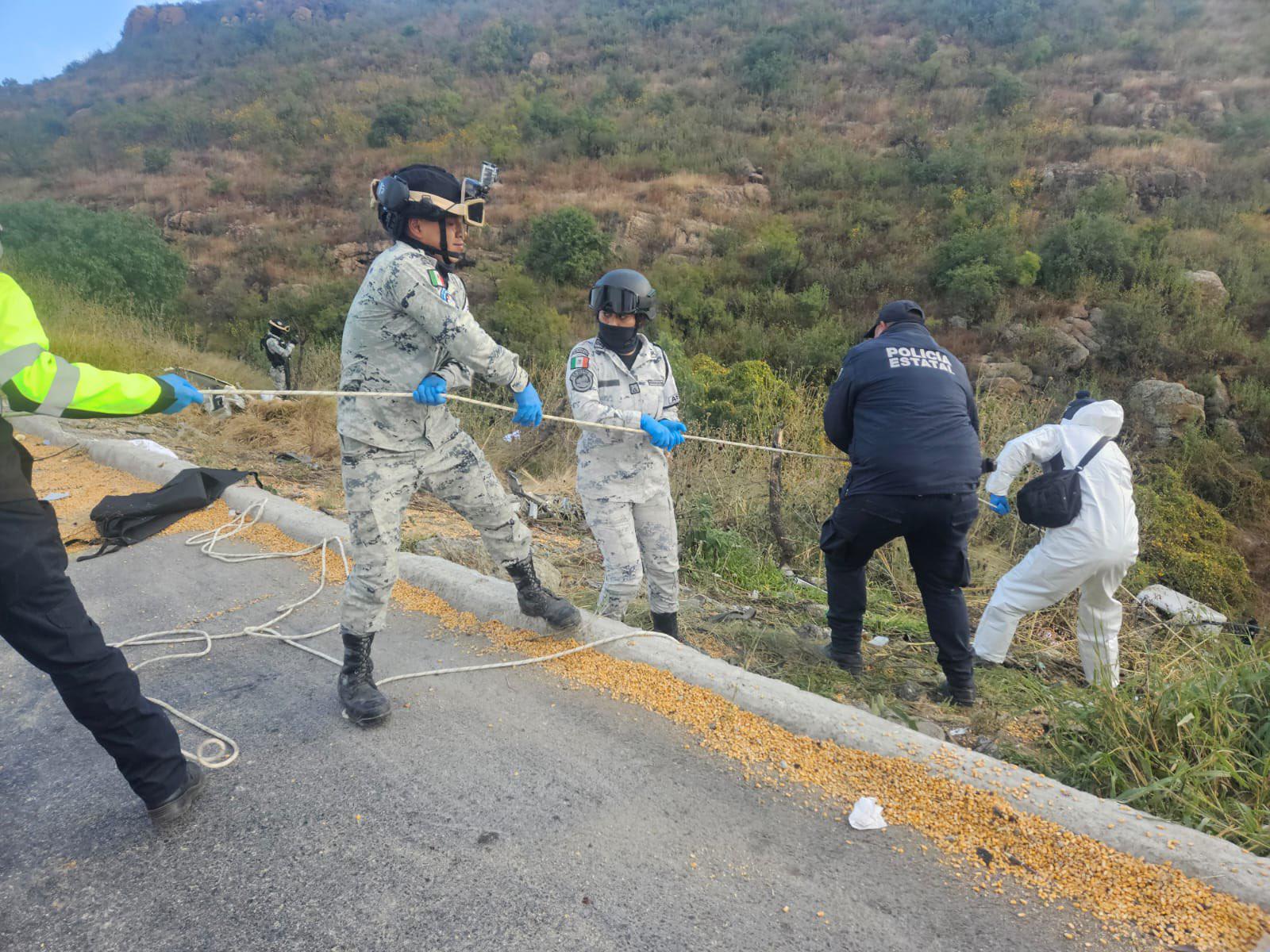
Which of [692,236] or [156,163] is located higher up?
[156,163]

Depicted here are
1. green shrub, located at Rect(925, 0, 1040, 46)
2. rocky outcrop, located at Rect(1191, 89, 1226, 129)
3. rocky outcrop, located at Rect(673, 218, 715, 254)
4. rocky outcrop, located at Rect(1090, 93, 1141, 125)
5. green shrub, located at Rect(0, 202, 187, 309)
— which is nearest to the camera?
green shrub, located at Rect(0, 202, 187, 309)

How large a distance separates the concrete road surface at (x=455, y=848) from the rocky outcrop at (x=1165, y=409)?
11.7m

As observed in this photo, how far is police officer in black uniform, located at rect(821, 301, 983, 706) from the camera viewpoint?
3.38 metres

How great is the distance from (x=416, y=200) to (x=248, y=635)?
2427 mm

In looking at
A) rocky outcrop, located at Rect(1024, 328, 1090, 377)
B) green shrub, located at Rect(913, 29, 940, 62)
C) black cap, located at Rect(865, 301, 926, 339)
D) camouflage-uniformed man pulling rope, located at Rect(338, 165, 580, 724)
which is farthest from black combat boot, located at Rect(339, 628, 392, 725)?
green shrub, located at Rect(913, 29, 940, 62)

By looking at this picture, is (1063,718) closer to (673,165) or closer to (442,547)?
(442,547)

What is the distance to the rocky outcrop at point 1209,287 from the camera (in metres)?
14.7

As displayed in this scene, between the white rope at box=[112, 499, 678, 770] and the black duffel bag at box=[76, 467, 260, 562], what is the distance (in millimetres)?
701

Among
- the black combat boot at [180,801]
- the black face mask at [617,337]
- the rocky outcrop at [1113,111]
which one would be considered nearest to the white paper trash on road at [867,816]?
the black combat boot at [180,801]

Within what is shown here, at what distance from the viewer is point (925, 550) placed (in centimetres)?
354

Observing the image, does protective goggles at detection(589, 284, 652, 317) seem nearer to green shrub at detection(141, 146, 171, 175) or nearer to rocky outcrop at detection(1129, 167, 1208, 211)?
rocky outcrop at detection(1129, 167, 1208, 211)

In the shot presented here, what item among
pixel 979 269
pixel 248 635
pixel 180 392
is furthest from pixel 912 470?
pixel 979 269

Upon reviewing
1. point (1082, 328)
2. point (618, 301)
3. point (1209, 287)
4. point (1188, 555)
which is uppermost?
point (618, 301)

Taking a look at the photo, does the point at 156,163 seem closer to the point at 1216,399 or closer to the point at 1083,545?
the point at 1216,399
